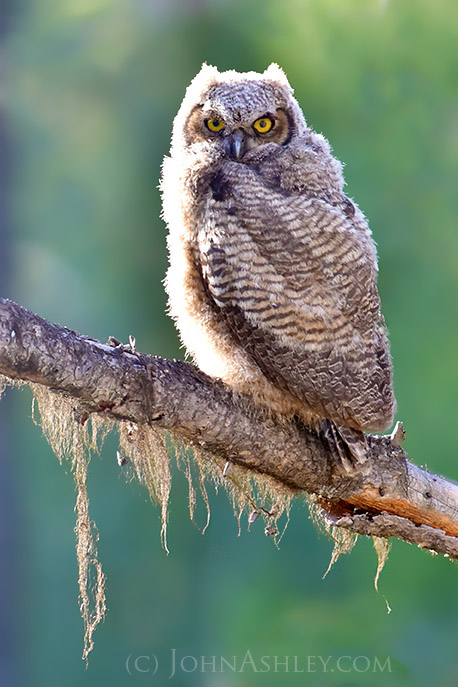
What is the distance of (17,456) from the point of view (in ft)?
15.4

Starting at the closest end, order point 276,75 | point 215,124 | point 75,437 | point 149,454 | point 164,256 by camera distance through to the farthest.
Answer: point 75,437 → point 149,454 → point 215,124 → point 276,75 → point 164,256

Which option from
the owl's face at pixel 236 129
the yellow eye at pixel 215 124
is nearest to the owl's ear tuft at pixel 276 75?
the owl's face at pixel 236 129

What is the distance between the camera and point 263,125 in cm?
214

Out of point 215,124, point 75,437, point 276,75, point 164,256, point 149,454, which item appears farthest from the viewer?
point 164,256

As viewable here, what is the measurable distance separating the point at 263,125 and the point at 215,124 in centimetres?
13

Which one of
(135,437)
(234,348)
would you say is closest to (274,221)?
(234,348)

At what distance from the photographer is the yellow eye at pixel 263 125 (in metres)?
2.13

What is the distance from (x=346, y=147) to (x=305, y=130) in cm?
258

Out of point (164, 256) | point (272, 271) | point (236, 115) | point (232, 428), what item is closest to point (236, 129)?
point (236, 115)

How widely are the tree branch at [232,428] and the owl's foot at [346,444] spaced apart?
0.07 ft

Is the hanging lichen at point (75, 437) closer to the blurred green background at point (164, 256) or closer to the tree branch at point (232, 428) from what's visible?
the tree branch at point (232, 428)

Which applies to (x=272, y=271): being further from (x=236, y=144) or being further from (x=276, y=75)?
(x=276, y=75)

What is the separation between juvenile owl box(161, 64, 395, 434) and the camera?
1.91 meters

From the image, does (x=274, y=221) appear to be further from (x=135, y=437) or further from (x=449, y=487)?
(x=449, y=487)
